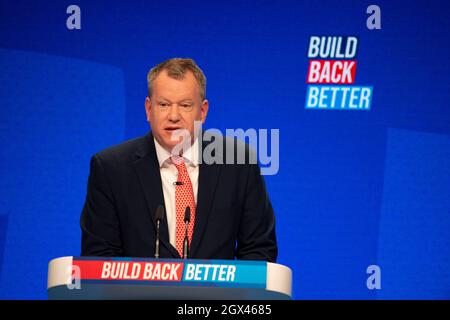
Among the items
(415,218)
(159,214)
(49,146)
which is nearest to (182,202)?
(159,214)

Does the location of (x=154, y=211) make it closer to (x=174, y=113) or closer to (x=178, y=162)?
(x=178, y=162)

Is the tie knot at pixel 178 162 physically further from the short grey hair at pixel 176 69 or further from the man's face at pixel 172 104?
the short grey hair at pixel 176 69

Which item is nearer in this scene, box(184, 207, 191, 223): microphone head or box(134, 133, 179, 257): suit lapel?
box(184, 207, 191, 223): microphone head

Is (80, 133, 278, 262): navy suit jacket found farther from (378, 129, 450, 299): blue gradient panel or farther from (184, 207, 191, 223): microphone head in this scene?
(378, 129, 450, 299): blue gradient panel

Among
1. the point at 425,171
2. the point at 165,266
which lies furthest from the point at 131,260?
the point at 425,171

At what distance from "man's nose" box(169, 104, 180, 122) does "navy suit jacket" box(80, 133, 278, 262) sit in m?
0.20

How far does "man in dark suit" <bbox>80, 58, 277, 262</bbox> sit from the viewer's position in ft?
10.5

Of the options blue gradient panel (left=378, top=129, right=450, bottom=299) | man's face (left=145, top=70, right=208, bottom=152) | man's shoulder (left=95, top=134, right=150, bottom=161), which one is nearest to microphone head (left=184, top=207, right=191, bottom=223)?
man's face (left=145, top=70, right=208, bottom=152)

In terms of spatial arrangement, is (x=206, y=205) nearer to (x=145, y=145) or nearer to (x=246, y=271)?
(x=145, y=145)

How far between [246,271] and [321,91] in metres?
2.44

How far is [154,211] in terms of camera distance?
322cm

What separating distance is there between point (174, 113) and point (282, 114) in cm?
172

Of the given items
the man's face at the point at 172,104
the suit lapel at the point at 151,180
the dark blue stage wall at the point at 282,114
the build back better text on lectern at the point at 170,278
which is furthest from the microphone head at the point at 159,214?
the dark blue stage wall at the point at 282,114

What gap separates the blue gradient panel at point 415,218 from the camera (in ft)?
15.7
